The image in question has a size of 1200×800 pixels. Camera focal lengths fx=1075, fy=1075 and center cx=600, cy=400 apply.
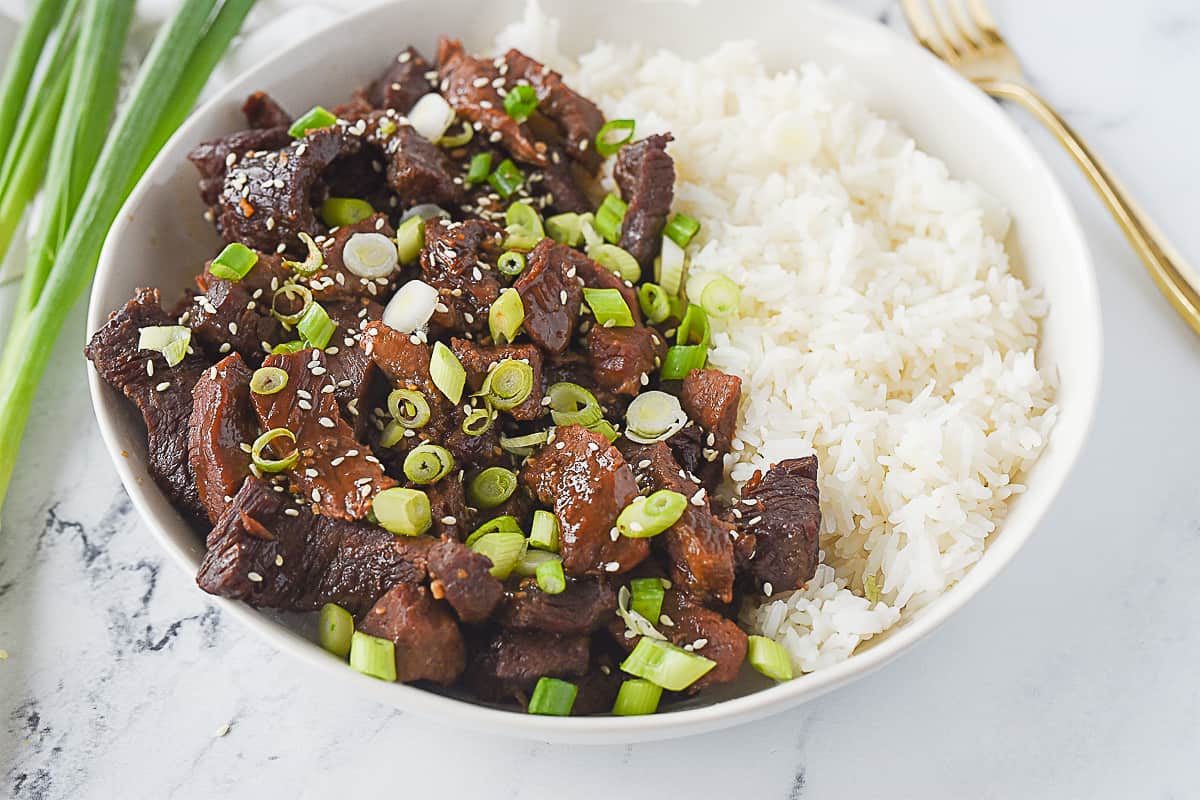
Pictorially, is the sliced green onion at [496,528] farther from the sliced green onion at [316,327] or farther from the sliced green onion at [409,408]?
the sliced green onion at [316,327]

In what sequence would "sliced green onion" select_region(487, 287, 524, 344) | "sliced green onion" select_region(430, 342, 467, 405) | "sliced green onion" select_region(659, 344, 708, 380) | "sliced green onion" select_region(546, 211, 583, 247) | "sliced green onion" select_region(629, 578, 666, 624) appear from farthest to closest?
"sliced green onion" select_region(546, 211, 583, 247)
"sliced green onion" select_region(659, 344, 708, 380)
"sliced green onion" select_region(487, 287, 524, 344)
"sliced green onion" select_region(430, 342, 467, 405)
"sliced green onion" select_region(629, 578, 666, 624)

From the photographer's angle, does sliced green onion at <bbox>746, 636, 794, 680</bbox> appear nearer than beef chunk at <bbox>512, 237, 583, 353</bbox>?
Yes

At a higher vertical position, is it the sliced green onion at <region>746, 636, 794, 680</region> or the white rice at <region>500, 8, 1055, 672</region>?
the white rice at <region>500, 8, 1055, 672</region>

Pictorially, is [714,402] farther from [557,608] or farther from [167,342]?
[167,342]

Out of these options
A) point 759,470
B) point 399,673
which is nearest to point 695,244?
point 759,470

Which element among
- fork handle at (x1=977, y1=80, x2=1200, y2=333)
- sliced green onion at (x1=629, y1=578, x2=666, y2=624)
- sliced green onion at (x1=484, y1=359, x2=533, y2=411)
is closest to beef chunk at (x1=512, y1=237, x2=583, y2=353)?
sliced green onion at (x1=484, y1=359, x2=533, y2=411)

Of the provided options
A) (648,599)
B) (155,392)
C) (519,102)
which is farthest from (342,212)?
(648,599)

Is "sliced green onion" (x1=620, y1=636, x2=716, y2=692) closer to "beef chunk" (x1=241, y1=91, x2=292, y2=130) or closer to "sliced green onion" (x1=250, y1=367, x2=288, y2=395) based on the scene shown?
"sliced green onion" (x1=250, y1=367, x2=288, y2=395)
